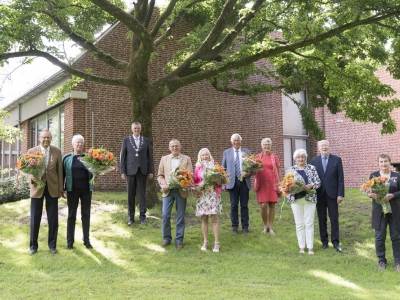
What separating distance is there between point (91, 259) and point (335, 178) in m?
4.58

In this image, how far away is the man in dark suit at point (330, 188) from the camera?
8.50m

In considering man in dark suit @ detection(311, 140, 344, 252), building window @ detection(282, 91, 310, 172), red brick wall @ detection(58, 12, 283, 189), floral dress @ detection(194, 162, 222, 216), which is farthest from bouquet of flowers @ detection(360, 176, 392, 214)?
building window @ detection(282, 91, 310, 172)

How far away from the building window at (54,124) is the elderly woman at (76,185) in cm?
868

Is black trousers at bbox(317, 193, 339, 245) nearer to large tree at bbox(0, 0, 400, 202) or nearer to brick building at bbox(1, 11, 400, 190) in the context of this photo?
large tree at bbox(0, 0, 400, 202)

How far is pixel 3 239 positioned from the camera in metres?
9.16

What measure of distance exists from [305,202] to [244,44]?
5.57 metres

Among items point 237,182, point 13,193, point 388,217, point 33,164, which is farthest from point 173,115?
point 388,217

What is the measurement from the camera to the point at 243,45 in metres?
11.4

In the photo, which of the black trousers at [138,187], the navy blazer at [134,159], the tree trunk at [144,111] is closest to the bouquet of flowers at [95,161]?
the navy blazer at [134,159]

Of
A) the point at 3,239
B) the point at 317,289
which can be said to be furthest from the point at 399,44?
the point at 3,239

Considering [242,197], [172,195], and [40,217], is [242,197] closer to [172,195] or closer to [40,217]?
→ [172,195]

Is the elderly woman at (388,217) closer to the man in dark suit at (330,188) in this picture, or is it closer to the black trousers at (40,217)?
the man in dark suit at (330,188)

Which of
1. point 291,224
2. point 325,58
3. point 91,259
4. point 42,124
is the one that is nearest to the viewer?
point 91,259

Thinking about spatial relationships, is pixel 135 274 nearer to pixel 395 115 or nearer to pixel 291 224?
pixel 291 224
